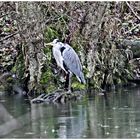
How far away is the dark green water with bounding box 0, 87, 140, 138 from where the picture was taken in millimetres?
7023

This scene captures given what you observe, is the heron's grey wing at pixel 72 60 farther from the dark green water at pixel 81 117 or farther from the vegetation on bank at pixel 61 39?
the dark green water at pixel 81 117

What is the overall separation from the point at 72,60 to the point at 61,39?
122 cm

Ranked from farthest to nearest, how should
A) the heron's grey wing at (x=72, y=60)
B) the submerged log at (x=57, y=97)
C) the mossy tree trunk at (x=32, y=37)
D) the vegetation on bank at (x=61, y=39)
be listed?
the vegetation on bank at (x=61, y=39) < the mossy tree trunk at (x=32, y=37) < the heron's grey wing at (x=72, y=60) < the submerged log at (x=57, y=97)

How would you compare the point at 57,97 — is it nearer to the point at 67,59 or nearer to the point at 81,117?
the point at 67,59

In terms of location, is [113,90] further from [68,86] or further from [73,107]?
[73,107]

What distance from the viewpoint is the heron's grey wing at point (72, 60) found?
11.9 meters

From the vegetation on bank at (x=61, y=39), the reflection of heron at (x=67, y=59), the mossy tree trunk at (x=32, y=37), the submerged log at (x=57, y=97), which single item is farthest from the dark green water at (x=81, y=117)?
the vegetation on bank at (x=61, y=39)

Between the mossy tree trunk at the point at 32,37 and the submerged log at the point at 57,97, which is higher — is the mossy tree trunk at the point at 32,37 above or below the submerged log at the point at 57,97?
above

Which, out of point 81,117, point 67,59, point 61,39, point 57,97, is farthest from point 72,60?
point 81,117

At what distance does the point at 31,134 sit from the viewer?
6980 millimetres

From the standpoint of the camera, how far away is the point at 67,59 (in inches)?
471

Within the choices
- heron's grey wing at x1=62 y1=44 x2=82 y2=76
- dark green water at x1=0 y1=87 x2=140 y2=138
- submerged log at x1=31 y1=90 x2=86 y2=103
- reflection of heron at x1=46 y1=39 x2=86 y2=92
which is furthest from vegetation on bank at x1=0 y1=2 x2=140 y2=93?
dark green water at x1=0 y1=87 x2=140 y2=138

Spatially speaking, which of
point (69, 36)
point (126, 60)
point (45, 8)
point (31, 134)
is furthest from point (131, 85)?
point (31, 134)

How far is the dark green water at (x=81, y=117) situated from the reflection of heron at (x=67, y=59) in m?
0.76
